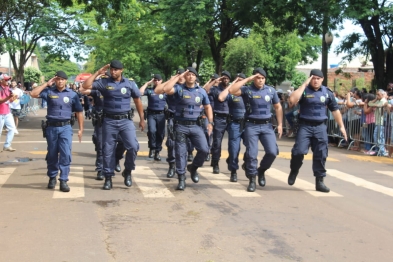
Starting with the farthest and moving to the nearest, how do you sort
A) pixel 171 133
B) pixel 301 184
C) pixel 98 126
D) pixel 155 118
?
pixel 155 118 < pixel 98 126 < pixel 301 184 < pixel 171 133

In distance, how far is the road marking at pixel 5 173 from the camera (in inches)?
385

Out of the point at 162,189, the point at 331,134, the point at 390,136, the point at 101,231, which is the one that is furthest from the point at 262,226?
the point at 331,134

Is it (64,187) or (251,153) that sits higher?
(251,153)

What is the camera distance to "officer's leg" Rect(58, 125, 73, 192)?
28.0ft

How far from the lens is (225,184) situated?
9547mm

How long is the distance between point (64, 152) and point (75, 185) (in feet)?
2.91

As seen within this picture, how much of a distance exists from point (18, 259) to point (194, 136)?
420cm

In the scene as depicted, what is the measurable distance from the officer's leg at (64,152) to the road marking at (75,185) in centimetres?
15

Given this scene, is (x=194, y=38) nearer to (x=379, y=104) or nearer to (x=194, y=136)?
(x=379, y=104)

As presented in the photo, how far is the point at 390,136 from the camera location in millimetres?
14391

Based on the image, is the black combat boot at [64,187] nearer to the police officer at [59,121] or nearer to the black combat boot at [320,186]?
the police officer at [59,121]

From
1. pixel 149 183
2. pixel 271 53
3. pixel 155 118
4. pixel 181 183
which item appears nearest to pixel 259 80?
pixel 181 183

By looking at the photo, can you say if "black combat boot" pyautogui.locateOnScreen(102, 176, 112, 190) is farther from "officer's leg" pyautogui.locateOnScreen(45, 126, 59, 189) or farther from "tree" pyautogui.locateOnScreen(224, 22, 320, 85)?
"tree" pyautogui.locateOnScreen(224, 22, 320, 85)

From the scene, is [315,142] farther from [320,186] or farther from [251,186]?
[251,186]
